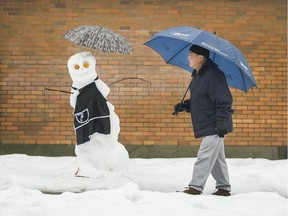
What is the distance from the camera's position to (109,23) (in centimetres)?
877

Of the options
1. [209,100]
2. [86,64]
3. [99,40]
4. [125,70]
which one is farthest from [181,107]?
[125,70]

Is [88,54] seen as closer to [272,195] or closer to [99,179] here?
[99,179]

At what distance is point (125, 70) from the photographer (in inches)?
343

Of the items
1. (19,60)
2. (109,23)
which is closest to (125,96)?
(109,23)

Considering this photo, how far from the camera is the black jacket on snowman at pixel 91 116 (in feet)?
20.2

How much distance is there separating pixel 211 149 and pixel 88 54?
7.17 ft

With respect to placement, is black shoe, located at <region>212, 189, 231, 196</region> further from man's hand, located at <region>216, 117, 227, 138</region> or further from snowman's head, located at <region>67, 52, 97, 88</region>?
snowman's head, located at <region>67, 52, 97, 88</region>

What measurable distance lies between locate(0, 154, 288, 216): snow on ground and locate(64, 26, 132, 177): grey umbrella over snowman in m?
0.19

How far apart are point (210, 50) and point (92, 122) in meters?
2.01

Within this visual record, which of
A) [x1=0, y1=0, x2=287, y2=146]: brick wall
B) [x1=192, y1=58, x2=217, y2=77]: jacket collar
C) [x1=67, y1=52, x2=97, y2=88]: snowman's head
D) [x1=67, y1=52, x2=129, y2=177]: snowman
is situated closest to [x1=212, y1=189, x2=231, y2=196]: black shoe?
[x1=192, y1=58, x2=217, y2=77]: jacket collar

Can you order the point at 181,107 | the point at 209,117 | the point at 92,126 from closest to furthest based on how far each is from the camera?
the point at 209,117
the point at 181,107
the point at 92,126

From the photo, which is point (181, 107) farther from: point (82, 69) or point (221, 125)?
point (82, 69)

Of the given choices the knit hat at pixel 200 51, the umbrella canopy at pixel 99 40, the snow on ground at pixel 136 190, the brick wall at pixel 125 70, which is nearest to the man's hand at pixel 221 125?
the snow on ground at pixel 136 190

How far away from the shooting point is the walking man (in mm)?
5043
